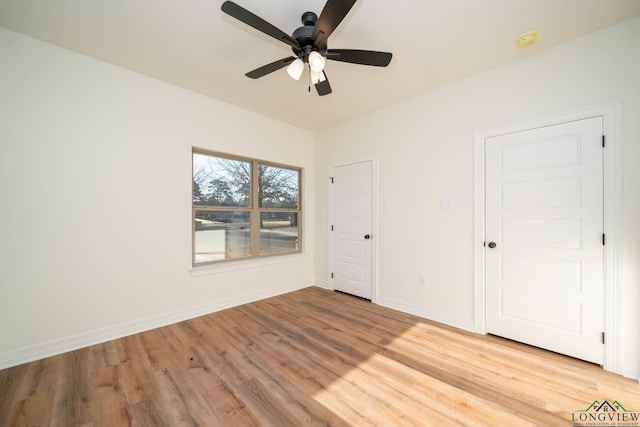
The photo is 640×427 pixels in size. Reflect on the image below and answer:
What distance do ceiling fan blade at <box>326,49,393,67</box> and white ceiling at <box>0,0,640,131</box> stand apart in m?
0.33

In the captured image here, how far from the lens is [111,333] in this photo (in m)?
2.60

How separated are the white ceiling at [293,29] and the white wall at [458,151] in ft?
0.55

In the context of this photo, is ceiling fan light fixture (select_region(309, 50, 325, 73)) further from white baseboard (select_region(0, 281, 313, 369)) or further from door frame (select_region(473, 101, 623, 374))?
white baseboard (select_region(0, 281, 313, 369))

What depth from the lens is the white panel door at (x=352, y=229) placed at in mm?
3834

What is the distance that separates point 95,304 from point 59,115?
1.88 meters

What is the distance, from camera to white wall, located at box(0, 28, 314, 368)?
2.20 meters

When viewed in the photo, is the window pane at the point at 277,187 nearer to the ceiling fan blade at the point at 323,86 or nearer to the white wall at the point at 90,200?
the white wall at the point at 90,200

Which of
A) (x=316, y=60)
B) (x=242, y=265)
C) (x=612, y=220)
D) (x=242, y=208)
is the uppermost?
(x=316, y=60)

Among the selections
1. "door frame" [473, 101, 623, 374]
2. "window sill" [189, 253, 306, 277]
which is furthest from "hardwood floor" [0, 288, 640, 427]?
"window sill" [189, 253, 306, 277]

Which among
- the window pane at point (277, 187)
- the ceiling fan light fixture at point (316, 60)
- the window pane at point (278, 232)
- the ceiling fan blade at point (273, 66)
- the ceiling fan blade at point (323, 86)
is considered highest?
the ceiling fan blade at point (273, 66)

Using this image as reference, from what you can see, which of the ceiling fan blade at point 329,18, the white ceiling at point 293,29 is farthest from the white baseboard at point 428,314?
the ceiling fan blade at point 329,18

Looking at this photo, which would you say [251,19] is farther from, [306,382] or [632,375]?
[632,375]

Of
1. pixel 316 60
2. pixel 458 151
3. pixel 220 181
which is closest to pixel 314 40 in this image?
pixel 316 60

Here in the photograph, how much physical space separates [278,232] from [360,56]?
3007 mm
